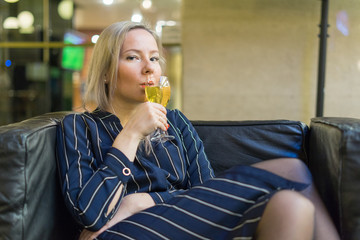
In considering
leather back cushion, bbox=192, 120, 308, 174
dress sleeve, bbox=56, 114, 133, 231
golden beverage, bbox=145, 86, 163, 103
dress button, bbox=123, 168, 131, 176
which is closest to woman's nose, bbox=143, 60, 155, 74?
golden beverage, bbox=145, 86, 163, 103

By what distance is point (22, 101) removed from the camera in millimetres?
6488

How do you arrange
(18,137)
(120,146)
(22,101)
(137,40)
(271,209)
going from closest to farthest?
1. (271,209)
2. (18,137)
3. (120,146)
4. (137,40)
5. (22,101)

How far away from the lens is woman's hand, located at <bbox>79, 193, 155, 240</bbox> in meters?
1.24

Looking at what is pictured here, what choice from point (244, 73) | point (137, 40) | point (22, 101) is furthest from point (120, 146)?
point (22, 101)

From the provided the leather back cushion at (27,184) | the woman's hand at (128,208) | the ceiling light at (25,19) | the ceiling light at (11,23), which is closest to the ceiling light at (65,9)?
the ceiling light at (25,19)

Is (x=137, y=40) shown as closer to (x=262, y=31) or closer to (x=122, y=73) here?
(x=122, y=73)

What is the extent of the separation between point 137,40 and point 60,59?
5516 millimetres

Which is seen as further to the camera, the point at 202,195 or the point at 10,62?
the point at 10,62

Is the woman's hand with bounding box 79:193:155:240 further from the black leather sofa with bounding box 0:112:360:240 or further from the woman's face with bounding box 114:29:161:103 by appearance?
the woman's face with bounding box 114:29:161:103

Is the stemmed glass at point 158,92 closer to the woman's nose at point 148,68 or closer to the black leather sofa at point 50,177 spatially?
the woman's nose at point 148,68

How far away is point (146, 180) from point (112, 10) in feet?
26.7

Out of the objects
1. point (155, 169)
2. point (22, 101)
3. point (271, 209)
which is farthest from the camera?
point (22, 101)

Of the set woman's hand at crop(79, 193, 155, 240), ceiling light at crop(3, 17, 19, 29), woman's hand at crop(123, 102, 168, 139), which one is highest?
ceiling light at crop(3, 17, 19, 29)

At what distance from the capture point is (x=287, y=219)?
102 cm
